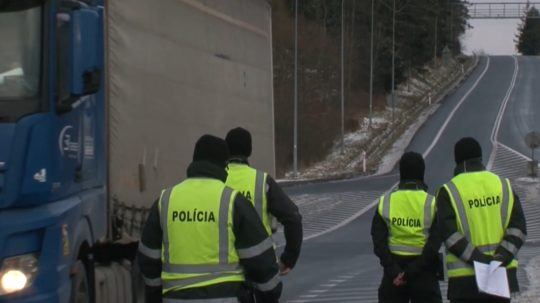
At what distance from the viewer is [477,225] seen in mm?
7352

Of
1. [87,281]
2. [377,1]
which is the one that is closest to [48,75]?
[87,281]

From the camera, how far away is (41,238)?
660 cm

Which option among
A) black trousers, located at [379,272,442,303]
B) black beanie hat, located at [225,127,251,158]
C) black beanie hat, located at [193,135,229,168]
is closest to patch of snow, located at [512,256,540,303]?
black trousers, located at [379,272,442,303]

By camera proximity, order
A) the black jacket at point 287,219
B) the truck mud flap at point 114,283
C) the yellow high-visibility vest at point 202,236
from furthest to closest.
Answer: the truck mud flap at point 114,283
the black jacket at point 287,219
the yellow high-visibility vest at point 202,236

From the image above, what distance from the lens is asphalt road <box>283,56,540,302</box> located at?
1662 cm

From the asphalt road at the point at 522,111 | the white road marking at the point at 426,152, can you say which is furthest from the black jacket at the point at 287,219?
the asphalt road at the point at 522,111

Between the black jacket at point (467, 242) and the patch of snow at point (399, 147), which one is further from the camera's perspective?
the patch of snow at point (399, 147)

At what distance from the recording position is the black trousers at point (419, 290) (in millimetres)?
8117

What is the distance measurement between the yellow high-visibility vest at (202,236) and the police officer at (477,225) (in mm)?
1978

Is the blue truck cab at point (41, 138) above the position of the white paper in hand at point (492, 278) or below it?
above

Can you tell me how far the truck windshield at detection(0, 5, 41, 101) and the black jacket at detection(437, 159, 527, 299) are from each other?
111 inches

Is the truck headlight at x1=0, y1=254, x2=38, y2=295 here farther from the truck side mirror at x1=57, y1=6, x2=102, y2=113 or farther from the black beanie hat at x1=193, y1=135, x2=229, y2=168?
the black beanie hat at x1=193, y1=135, x2=229, y2=168

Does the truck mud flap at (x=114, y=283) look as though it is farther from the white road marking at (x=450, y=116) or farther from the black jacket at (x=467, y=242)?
the white road marking at (x=450, y=116)

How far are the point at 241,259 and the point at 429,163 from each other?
1871 inches
